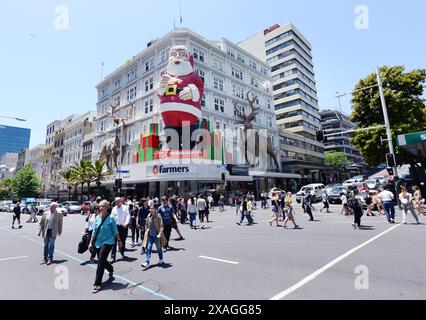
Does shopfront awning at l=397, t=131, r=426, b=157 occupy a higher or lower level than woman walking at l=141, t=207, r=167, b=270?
higher

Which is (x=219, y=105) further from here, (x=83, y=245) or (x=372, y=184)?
(x=83, y=245)

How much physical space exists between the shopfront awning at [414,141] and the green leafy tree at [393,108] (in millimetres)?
Answer: 3281

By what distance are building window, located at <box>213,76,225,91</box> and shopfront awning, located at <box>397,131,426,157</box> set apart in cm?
2561

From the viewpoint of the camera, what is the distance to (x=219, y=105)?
3784cm

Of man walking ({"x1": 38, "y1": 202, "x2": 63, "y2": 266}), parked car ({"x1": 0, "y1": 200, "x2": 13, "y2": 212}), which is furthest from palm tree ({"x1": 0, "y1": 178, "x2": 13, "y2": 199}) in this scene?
man walking ({"x1": 38, "y1": 202, "x2": 63, "y2": 266})

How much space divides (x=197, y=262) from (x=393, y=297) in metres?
4.63

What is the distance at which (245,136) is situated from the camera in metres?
38.4

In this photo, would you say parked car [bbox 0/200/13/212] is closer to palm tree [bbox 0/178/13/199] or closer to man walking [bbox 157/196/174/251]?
palm tree [bbox 0/178/13/199]

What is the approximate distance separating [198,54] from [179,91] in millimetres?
9623

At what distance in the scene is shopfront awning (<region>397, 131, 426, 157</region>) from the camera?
1777cm

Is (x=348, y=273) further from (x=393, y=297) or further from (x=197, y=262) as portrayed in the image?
(x=197, y=262)

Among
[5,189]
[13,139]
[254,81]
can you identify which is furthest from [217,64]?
[13,139]
